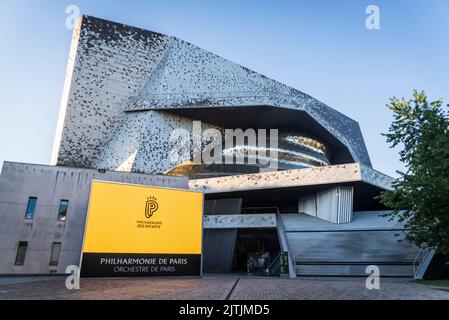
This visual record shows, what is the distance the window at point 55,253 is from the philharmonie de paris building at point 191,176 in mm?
170

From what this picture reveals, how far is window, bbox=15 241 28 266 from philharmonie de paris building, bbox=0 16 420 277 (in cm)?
7

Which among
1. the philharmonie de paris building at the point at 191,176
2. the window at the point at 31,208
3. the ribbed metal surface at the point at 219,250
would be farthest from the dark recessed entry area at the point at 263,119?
the window at the point at 31,208

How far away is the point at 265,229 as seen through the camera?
2597cm

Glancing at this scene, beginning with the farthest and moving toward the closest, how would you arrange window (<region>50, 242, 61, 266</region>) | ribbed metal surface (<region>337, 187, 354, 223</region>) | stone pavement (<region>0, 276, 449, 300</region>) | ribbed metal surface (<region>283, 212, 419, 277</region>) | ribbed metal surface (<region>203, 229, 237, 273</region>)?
ribbed metal surface (<region>203, 229, 237, 273</region>) → ribbed metal surface (<region>337, 187, 354, 223</region>) → window (<region>50, 242, 61, 266</region>) → ribbed metal surface (<region>283, 212, 419, 277</region>) → stone pavement (<region>0, 276, 449, 300</region>)

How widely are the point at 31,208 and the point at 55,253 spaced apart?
282 cm

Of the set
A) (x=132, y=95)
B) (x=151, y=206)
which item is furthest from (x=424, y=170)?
(x=132, y=95)

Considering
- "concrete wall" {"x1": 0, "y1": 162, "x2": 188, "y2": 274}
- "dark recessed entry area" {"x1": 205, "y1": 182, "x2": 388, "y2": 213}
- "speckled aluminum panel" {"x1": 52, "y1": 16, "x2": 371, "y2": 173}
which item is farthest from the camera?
"speckled aluminum panel" {"x1": 52, "y1": 16, "x2": 371, "y2": 173}

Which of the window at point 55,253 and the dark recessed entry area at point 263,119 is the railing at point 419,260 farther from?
the dark recessed entry area at point 263,119

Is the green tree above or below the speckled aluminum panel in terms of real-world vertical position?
below

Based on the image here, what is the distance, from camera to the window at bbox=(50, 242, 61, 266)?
17.9 metres

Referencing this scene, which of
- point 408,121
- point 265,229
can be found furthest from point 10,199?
point 408,121

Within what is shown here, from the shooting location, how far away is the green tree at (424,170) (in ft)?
45.7

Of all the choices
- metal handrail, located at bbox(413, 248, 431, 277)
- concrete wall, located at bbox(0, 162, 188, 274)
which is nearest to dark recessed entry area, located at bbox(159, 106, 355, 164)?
concrete wall, located at bbox(0, 162, 188, 274)

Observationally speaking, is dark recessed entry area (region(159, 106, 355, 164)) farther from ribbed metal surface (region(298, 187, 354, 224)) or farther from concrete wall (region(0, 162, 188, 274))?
concrete wall (region(0, 162, 188, 274))
